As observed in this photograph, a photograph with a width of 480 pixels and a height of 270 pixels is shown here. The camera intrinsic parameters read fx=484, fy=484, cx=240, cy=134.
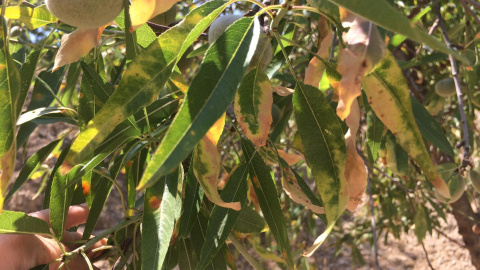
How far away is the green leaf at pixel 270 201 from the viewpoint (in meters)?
0.92

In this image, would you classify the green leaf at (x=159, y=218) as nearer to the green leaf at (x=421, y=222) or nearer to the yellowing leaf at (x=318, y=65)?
the yellowing leaf at (x=318, y=65)

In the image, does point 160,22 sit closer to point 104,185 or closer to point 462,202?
point 104,185

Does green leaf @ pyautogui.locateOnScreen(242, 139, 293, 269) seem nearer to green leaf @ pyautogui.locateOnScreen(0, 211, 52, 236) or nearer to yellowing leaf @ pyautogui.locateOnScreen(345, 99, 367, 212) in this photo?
yellowing leaf @ pyautogui.locateOnScreen(345, 99, 367, 212)

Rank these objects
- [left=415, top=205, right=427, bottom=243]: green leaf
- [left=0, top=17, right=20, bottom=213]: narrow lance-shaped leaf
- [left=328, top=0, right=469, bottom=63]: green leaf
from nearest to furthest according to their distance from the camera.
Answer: [left=328, top=0, right=469, bottom=63]: green leaf → [left=0, top=17, right=20, bottom=213]: narrow lance-shaped leaf → [left=415, top=205, right=427, bottom=243]: green leaf

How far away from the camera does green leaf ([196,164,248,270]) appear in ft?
2.92

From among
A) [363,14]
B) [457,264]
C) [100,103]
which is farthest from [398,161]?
[457,264]

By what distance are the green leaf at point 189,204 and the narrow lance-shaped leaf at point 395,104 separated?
0.40 m

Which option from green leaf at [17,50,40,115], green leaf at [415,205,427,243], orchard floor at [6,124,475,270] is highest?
green leaf at [17,50,40,115]

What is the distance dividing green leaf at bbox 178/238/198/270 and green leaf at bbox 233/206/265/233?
0.15m

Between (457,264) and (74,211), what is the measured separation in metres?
3.88

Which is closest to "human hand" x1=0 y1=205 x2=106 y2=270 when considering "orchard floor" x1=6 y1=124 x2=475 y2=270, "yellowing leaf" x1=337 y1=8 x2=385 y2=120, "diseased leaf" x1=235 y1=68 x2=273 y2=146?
"diseased leaf" x1=235 y1=68 x2=273 y2=146

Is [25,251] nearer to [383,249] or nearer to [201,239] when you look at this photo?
[201,239]

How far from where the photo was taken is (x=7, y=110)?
62cm

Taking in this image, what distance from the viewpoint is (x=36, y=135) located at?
4.13 m
